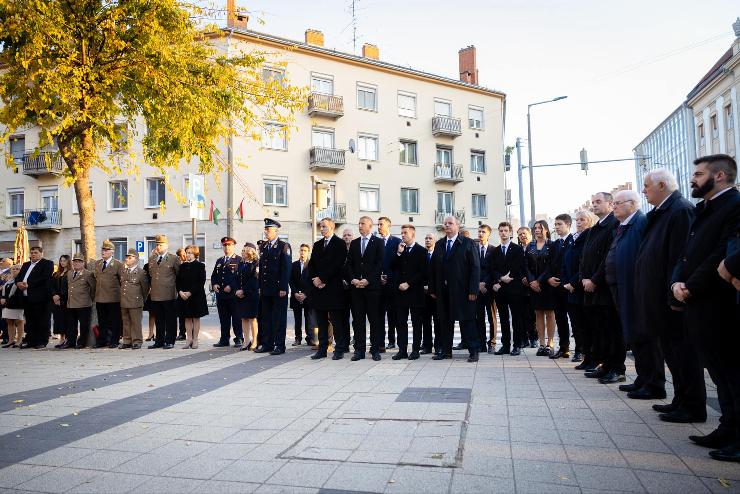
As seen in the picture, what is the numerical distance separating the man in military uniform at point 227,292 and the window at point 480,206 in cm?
3664

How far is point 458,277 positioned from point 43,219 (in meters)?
37.7

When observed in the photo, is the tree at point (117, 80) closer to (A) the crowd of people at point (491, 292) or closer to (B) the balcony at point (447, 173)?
(A) the crowd of people at point (491, 292)

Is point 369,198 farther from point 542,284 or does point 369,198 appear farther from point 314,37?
point 542,284

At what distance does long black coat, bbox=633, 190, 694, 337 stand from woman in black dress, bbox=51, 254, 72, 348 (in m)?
12.5

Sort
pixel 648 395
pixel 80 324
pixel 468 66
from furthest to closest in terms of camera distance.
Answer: pixel 468 66 < pixel 80 324 < pixel 648 395

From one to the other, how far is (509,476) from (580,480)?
45 cm

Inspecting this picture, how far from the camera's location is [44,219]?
39375mm

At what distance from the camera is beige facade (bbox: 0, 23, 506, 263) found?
122 ft

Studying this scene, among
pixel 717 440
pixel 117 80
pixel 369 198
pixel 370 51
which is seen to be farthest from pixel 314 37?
pixel 717 440

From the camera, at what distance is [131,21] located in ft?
40.0

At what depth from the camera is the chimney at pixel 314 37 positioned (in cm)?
4191

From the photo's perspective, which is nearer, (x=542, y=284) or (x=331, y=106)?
(x=542, y=284)

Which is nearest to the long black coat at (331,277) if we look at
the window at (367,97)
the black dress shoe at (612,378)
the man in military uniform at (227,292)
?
the man in military uniform at (227,292)

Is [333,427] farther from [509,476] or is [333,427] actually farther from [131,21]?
[131,21]
